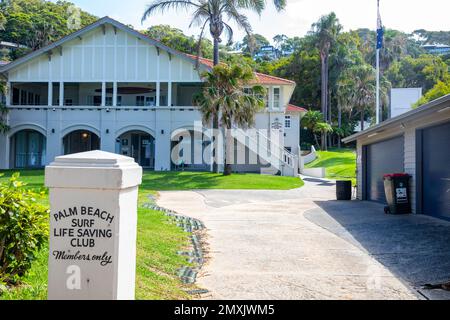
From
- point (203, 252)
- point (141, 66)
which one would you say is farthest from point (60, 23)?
point (203, 252)

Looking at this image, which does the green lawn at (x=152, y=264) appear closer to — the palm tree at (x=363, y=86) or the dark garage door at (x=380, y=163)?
the dark garage door at (x=380, y=163)

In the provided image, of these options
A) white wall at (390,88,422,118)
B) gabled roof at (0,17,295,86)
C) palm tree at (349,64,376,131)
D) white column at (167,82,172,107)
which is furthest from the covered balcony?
palm tree at (349,64,376,131)

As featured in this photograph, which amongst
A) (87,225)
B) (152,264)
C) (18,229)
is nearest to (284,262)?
(152,264)

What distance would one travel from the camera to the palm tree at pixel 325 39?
55094 mm

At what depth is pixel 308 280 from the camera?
20.9 ft

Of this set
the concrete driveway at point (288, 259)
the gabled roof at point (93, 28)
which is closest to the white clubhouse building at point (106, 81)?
the gabled roof at point (93, 28)

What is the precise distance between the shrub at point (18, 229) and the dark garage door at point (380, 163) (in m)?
11.9

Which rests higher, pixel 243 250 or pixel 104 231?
pixel 104 231

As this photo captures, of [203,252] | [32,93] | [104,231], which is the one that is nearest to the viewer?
[104,231]

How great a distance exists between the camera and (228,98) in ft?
85.6

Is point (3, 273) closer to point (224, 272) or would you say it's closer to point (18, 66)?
point (224, 272)

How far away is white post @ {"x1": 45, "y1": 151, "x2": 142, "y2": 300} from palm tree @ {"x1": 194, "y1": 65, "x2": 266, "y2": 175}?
893 inches

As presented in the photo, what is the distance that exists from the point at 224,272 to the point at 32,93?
32624mm

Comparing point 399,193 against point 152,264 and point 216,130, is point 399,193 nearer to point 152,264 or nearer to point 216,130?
point 152,264
